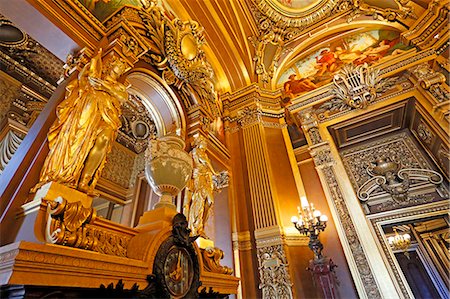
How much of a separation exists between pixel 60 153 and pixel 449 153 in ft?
18.3

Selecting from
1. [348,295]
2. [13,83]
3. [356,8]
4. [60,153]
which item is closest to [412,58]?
[356,8]

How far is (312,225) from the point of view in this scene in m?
3.97

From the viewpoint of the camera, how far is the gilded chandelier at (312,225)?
3.82m

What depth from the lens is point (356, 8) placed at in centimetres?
659

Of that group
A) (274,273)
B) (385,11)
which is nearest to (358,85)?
(385,11)

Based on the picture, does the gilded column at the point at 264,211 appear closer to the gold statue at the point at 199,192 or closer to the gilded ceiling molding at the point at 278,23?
the gold statue at the point at 199,192

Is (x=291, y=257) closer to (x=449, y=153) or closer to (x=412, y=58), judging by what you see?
(x=449, y=153)

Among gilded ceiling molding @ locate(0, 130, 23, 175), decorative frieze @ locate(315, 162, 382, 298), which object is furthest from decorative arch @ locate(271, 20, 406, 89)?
gilded ceiling molding @ locate(0, 130, 23, 175)

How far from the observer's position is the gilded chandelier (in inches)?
150

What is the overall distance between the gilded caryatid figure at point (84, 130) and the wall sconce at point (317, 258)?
320 cm

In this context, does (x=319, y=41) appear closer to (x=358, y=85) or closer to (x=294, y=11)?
(x=294, y=11)

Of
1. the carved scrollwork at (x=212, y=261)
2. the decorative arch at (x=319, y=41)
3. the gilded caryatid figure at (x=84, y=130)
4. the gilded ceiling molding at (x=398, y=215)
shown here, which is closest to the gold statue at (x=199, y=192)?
the carved scrollwork at (x=212, y=261)

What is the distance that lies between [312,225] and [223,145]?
2.39 metres

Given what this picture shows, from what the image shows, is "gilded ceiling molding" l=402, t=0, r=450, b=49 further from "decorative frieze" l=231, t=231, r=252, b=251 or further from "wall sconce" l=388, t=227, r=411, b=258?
"decorative frieze" l=231, t=231, r=252, b=251
